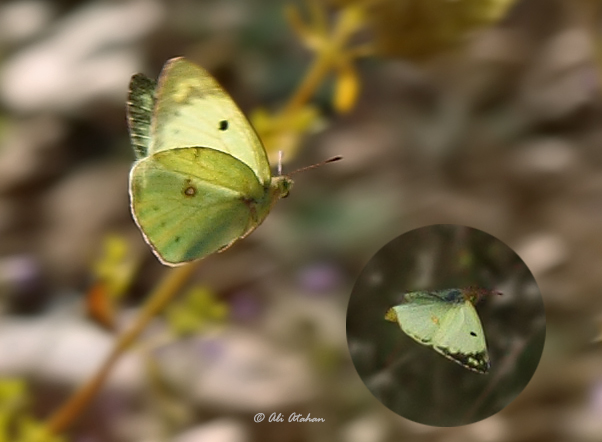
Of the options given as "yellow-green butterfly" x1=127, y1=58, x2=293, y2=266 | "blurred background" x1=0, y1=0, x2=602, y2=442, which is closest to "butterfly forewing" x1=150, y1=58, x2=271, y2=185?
"yellow-green butterfly" x1=127, y1=58, x2=293, y2=266

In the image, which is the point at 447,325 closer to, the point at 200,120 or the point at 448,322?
the point at 448,322

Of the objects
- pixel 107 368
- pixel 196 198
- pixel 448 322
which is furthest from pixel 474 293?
pixel 107 368

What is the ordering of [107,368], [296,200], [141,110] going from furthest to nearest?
1. [296,200]
2. [107,368]
3. [141,110]

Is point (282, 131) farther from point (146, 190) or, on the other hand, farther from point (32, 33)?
point (32, 33)

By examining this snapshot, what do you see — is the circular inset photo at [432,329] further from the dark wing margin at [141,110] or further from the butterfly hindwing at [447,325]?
the dark wing margin at [141,110]

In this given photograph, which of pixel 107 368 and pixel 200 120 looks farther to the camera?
pixel 107 368

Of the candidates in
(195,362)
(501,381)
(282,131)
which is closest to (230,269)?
(195,362)

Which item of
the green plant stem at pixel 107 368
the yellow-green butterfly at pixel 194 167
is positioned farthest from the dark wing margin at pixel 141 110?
the green plant stem at pixel 107 368
